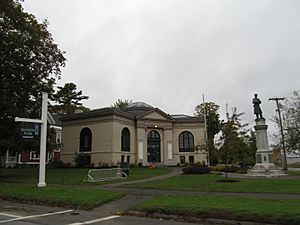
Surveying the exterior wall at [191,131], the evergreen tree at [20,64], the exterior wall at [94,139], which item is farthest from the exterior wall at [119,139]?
the evergreen tree at [20,64]

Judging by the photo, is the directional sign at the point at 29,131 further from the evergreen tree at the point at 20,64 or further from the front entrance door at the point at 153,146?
the front entrance door at the point at 153,146

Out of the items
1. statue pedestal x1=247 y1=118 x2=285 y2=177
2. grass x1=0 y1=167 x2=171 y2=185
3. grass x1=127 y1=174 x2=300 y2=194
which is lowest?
grass x1=127 y1=174 x2=300 y2=194

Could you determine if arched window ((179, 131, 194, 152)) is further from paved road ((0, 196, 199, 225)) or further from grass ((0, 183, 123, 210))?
paved road ((0, 196, 199, 225))

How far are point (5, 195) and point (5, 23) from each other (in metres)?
16.2

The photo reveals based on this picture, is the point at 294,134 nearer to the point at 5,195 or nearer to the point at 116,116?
the point at 116,116

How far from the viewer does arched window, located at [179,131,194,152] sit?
52938mm

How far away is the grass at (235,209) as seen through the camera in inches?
342

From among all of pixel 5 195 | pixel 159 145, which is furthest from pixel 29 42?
pixel 159 145

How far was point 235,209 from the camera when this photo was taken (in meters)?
9.68

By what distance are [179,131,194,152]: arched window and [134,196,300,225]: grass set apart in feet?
136

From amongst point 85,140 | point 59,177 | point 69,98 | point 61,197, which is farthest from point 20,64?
point 69,98

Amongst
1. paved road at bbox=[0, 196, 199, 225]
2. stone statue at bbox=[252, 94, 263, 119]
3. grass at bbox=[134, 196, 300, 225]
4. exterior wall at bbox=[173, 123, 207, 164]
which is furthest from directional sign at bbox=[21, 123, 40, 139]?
exterior wall at bbox=[173, 123, 207, 164]

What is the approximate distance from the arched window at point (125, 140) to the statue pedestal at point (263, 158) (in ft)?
70.1

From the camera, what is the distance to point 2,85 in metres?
26.7
